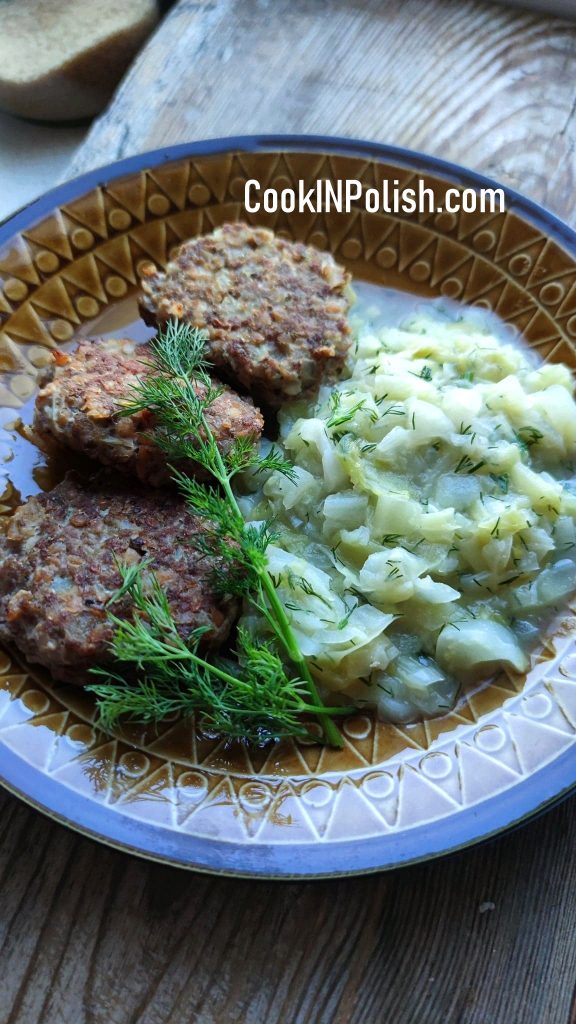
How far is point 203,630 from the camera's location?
2.95 m

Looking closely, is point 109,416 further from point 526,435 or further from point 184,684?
point 526,435

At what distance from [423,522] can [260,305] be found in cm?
119

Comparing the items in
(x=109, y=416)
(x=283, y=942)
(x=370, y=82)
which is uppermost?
(x=370, y=82)

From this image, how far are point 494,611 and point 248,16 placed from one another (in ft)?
13.7

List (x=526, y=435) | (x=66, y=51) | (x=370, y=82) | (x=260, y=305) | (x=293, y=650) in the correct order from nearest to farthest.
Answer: (x=293, y=650), (x=526, y=435), (x=260, y=305), (x=370, y=82), (x=66, y=51)

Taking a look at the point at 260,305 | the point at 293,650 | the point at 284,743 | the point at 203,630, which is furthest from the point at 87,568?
the point at 260,305

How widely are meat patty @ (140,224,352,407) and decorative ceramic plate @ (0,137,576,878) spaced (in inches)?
16.9

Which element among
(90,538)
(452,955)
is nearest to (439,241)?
(90,538)

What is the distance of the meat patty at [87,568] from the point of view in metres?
2.98

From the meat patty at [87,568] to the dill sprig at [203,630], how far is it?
0.06 meters

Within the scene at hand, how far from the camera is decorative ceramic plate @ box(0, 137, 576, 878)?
2.71m

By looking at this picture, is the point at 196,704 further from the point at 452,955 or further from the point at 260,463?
the point at 452,955

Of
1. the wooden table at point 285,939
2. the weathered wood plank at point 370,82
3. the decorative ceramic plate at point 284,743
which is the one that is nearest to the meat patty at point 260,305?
the decorative ceramic plate at point 284,743

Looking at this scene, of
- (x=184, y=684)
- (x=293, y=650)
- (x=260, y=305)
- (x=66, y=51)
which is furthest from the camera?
(x=66, y=51)
